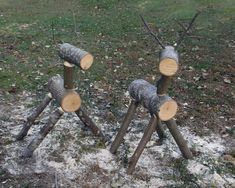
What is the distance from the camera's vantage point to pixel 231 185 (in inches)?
271

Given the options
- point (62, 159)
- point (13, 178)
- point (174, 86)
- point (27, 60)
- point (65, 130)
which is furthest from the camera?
point (27, 60)

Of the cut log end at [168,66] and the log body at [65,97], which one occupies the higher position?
the cut log end at [168,66]

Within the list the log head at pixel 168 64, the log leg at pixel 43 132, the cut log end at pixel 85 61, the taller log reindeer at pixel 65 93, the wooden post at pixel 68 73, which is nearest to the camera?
the log head at pixel 168 64

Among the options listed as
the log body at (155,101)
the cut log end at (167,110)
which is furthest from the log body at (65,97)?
the cut log end at (167,110)

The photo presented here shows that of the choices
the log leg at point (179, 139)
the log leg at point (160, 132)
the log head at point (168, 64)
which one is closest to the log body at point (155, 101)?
the log leg at point (179, 139)

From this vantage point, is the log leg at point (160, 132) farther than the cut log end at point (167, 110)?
Yes

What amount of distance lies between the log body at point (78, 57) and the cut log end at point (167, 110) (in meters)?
1.33

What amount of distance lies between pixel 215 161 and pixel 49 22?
8.65m

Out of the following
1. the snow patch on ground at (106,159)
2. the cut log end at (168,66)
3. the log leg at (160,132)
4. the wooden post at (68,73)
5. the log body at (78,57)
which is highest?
the cut log end at (168,66)

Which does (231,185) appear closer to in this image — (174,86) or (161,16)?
(174,86)

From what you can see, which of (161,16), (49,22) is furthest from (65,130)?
(161,16)

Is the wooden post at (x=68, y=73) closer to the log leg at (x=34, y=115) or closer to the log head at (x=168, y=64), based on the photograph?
the log leg at (x=34, y=115)

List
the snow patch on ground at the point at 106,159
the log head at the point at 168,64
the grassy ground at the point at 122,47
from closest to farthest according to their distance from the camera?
1. the log head at the point at 168,64
2. the snow patch on ground at the point at 106,159
3. the grassy ground at the point at 122,47

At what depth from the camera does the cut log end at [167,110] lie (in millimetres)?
6699
